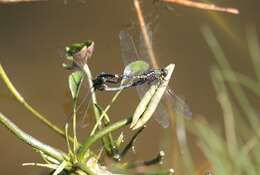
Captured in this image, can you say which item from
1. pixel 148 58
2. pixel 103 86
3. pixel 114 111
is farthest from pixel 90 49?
pixel 114 111

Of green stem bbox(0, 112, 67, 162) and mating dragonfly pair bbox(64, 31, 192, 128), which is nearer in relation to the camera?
green stem bbox(0, 112, 67, 162)

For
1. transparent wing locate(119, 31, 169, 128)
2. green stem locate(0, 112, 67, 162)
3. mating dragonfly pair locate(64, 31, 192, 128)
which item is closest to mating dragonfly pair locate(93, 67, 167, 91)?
mating dragonfly pair locate(64, 31, 192, 128)

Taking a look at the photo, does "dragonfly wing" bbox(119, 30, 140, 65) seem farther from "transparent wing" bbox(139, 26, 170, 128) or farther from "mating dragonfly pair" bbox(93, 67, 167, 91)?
"mating dragonfly pair" bbox(93, 67, 167, 91)

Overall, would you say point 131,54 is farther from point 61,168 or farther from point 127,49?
point 61,168

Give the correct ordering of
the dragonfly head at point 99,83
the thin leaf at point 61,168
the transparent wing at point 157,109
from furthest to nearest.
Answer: the transparent wing at point 157,109 → the dragonfly head at point 99,83 → the thin leaf at point 61,168

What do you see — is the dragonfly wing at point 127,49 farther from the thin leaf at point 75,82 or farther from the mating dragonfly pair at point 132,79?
the thin leaf at point 75,82

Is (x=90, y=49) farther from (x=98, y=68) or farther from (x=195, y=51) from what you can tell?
(x=195, y=51)

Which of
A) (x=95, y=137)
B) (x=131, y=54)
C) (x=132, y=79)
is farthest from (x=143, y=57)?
(x=95, y=137)

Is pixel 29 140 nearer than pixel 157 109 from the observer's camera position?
Yes

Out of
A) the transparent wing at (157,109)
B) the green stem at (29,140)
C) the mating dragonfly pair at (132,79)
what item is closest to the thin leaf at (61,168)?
the green stem at (29,140)

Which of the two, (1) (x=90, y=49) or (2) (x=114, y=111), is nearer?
(1) (x=90, y=49)

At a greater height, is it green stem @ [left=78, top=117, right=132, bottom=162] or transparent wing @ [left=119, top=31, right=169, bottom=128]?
transparent wing @ [left=119, top=31, right=169, bottom=128]
